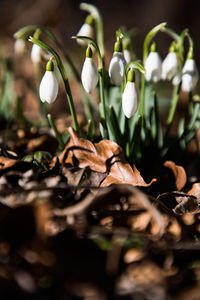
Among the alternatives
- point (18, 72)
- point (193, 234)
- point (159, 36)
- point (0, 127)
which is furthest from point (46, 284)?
point (159, 36)

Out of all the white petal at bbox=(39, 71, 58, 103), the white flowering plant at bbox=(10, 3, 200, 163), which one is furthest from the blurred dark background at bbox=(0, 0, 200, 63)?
the white petal at bbox=(39, 71, 58, 103)

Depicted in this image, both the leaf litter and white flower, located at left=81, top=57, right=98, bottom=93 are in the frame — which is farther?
white flower, located at left=81, top=57, right=98, bottom=93

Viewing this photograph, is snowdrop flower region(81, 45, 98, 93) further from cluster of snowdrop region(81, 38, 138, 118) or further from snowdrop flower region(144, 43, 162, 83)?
snowdrop flower region(144, 43, 162, 83)

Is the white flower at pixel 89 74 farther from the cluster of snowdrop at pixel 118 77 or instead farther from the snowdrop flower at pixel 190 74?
the snowdrop flower at pixel 190 74

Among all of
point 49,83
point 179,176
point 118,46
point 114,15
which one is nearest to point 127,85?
point 118,46

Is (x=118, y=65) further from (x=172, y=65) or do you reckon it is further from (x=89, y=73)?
(x=172, y=65)

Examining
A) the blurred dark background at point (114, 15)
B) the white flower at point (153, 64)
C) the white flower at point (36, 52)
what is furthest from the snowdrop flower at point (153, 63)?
the blurred dark background at point (114, 15)
